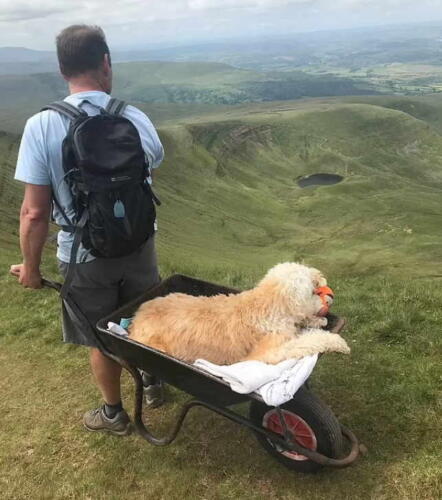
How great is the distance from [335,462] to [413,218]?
74503mm

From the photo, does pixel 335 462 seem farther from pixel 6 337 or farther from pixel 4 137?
pixel 4 137

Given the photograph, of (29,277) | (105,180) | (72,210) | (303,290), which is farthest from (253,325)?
(29,277)

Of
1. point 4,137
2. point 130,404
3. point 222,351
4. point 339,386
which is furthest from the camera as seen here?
point 4,137

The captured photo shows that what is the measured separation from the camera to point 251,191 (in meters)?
101

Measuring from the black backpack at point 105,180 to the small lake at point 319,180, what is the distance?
109 m

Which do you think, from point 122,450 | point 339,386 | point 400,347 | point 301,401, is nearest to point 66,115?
point 301,401

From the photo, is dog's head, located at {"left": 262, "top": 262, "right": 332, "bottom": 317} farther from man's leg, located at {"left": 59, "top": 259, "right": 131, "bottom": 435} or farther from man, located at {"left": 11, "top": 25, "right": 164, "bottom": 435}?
man's leg, located at {"left": 59, "top": 259, "right": 131, "bottom": 435}

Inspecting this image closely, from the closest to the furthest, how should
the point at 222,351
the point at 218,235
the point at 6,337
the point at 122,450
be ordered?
the point at 222,351 < the point at 122,450 < the point at 6,337 < the point at 218,235

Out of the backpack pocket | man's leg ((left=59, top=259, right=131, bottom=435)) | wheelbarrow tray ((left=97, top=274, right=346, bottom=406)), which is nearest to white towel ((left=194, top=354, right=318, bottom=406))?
wheelbarrow tray ((left=97, top=274, right=346, bottom=406))

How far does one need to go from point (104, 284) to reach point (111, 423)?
211 centimetres

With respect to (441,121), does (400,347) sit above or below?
above

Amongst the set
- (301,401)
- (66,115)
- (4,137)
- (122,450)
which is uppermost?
(66,115)

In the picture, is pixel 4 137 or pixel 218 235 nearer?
pixel 218 235

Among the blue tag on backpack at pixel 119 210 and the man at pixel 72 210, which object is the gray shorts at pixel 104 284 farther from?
the blue tag on backpack at pixel 119 210
